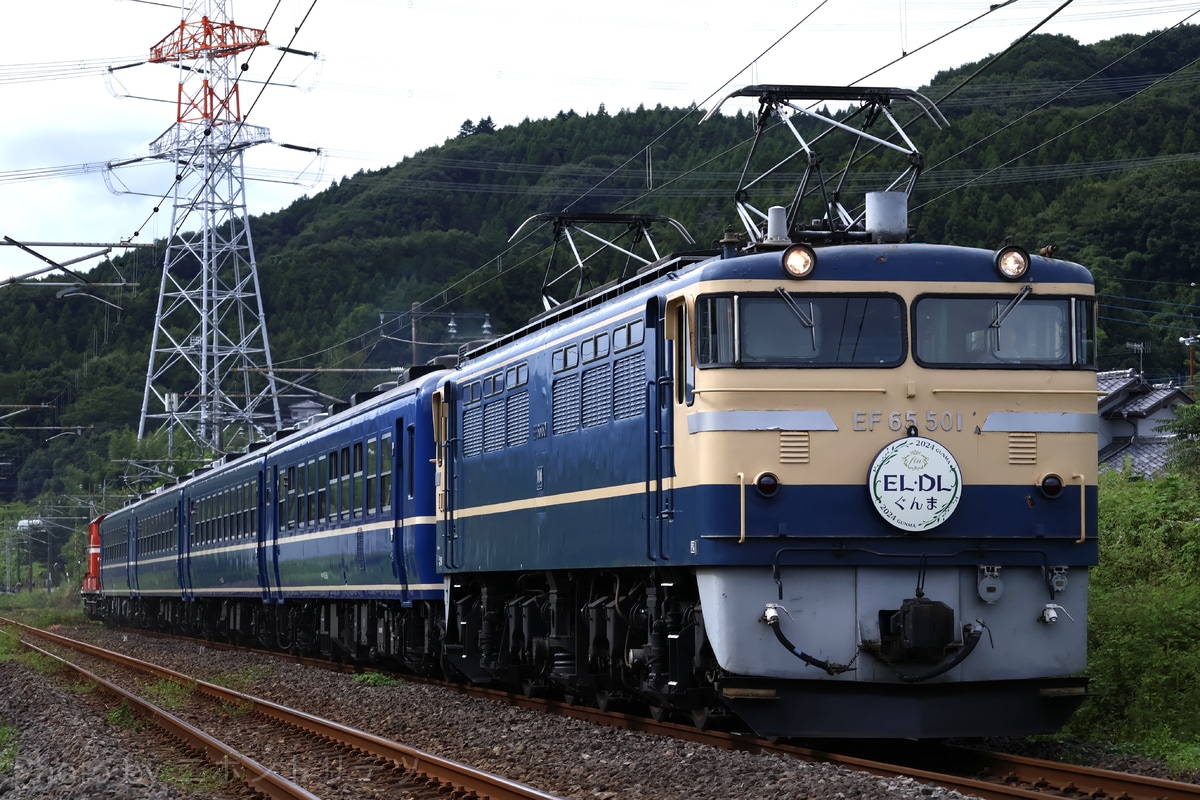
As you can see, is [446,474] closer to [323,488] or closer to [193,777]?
[193,777]

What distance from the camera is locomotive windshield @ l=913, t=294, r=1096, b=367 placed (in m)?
11.4

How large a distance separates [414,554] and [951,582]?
9069 mm

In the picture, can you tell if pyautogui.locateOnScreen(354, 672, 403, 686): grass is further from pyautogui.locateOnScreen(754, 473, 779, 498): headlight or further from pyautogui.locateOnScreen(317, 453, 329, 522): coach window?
pyautogui.locateOnScreen(754, 473, 779, 498): headlight

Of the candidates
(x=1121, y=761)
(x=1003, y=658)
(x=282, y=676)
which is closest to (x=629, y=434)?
(x=1003, y=658)

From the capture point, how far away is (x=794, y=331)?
37.1 ft

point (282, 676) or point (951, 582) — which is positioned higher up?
point (951, 582)

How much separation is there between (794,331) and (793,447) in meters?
0.84

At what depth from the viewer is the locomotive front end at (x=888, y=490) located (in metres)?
10.9

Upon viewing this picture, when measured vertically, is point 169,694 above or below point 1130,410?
below

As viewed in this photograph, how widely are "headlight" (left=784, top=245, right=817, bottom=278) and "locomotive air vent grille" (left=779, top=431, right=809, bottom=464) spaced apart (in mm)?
1126

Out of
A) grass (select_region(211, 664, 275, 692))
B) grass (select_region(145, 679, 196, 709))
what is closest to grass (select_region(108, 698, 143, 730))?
grass (select_region(145, 679, 196, 709))

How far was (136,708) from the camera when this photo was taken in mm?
18016

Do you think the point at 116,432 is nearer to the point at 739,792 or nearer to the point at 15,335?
the point at 15,335

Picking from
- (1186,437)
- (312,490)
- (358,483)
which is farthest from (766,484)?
(1186,437)
